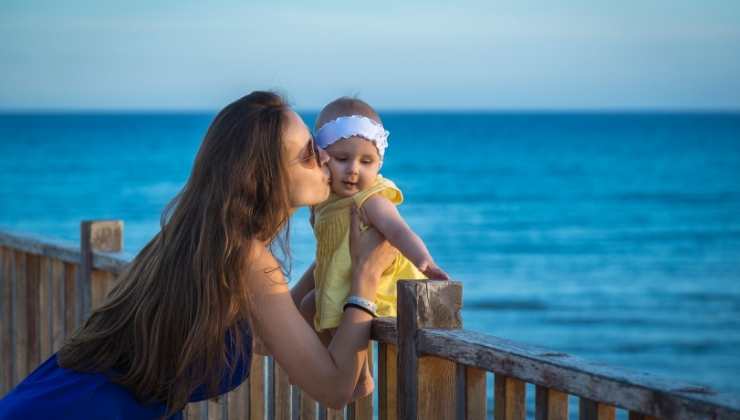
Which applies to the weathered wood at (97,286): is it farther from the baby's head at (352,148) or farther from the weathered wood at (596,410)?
the weathered wood at (596,410)

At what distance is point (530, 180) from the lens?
55906mm

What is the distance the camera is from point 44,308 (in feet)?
16.9

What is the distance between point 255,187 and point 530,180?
176 feet

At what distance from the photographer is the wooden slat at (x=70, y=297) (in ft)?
15.9

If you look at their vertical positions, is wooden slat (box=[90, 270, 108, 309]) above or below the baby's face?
below

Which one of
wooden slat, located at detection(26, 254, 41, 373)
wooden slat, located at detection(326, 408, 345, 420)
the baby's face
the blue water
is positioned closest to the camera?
the baby's face

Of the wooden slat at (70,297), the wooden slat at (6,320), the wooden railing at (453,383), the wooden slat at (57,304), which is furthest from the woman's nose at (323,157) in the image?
the wooden slat at (6,320)

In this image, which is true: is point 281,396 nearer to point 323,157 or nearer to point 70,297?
point 323,157

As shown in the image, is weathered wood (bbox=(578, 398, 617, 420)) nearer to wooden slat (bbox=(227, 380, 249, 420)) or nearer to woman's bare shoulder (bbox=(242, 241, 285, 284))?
woman's bare shoulder (bbox=(242, 241, 285, 284))

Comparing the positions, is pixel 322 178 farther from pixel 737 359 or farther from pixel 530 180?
pixel 530 180

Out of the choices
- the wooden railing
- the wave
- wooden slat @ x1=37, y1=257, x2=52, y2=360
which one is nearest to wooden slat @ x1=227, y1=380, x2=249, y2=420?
the wooden railing

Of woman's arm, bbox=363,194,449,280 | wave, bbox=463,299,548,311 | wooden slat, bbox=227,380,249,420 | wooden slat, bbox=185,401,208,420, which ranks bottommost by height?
wooden slat, bbox=185,401,208,420

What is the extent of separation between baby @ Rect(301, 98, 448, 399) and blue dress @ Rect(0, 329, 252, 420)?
40 centimetres

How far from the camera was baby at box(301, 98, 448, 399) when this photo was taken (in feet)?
9.82
